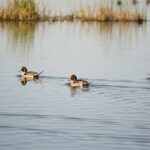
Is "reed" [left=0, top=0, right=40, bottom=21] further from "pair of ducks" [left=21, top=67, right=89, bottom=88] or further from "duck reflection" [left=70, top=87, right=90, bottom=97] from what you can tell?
"duck reflection" [left=70, top=87, right=90, bottom=97]

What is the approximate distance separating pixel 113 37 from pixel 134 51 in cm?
599

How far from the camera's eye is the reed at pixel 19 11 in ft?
140

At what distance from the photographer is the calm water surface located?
1343 centimetres

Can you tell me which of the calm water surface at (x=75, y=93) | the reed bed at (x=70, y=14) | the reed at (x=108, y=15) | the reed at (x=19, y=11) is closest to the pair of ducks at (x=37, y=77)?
the calm water surface at (x=75, y=93)

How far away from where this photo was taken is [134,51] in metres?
30.9

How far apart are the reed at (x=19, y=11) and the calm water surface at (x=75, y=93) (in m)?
5.33

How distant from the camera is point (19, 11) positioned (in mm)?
43219

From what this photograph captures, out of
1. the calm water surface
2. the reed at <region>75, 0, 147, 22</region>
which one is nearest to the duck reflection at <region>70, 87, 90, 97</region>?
the calm water surface

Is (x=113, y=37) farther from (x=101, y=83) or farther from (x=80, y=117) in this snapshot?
Answer: (x=80, y=117)

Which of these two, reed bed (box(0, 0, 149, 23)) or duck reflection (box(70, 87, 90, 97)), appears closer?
duck reflection (box(70, 87, 90, 97))

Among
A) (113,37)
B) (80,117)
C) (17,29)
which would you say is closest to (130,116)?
(80,117)

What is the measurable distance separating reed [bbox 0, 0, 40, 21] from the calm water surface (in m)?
5.33

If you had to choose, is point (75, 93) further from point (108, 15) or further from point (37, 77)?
point (108, 15)

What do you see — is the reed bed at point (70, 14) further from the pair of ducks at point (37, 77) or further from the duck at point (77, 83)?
the duck at point (77, 83)
